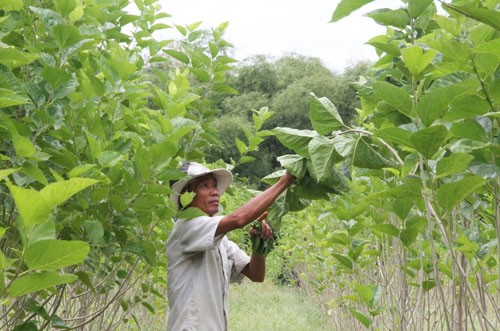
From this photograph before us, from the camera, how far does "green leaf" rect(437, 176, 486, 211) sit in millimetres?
1428

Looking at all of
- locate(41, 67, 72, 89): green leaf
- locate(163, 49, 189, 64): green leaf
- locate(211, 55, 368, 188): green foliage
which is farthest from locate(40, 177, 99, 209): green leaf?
locate(211, 55, 368, 188): green foliage

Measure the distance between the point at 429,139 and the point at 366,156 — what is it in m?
0.46


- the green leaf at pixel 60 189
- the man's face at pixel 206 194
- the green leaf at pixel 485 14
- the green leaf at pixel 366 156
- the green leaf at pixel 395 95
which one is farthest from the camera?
the man's face at pixel 206 194

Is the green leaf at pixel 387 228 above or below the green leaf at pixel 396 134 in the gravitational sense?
below

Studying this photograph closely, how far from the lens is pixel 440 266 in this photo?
254 centimetres

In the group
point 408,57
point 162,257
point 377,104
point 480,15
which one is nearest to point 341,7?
point 408,57

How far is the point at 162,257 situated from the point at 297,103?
96.8ft

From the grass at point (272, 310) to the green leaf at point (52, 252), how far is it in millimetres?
7664

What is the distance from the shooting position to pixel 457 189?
1471mm

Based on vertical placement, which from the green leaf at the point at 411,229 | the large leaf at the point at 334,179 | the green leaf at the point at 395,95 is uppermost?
the green leaf at the point at 395,95

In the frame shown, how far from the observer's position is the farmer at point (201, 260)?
117 inches

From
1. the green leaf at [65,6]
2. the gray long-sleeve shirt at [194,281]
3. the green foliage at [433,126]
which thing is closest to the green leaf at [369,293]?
the green foliage at [433,126]

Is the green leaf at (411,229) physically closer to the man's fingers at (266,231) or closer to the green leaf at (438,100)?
the green leaf at (438,100)

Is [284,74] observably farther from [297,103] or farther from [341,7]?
[341,7]
